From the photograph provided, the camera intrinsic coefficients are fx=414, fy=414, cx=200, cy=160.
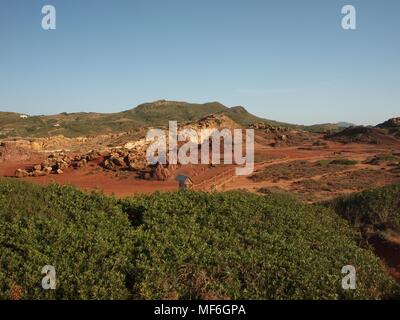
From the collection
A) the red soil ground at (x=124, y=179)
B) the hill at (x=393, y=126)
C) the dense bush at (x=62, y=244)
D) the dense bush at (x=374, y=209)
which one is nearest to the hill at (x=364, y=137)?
the hill at (x=393, y=126)

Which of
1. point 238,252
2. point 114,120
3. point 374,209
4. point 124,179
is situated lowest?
point 124,179

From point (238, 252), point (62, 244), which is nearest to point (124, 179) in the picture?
point (238, 252)

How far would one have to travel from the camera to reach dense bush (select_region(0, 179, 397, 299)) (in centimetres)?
597

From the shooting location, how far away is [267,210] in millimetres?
9781

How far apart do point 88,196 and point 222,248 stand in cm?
358

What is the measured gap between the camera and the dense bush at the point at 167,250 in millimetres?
5969

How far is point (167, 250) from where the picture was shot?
6.91 meters

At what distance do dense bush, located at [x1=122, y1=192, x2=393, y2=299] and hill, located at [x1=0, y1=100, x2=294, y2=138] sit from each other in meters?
79.0

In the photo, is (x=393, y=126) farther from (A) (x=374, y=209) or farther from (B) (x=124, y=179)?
(A) (x=374, y=209)

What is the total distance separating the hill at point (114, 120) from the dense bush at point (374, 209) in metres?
75.4

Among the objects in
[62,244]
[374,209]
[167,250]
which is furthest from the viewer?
[374,209]

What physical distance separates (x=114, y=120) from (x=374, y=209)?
118235 millimetres

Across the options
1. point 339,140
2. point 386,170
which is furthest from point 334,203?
point 339,140

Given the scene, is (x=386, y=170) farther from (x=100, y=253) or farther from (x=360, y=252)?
(x=100, y=253)
